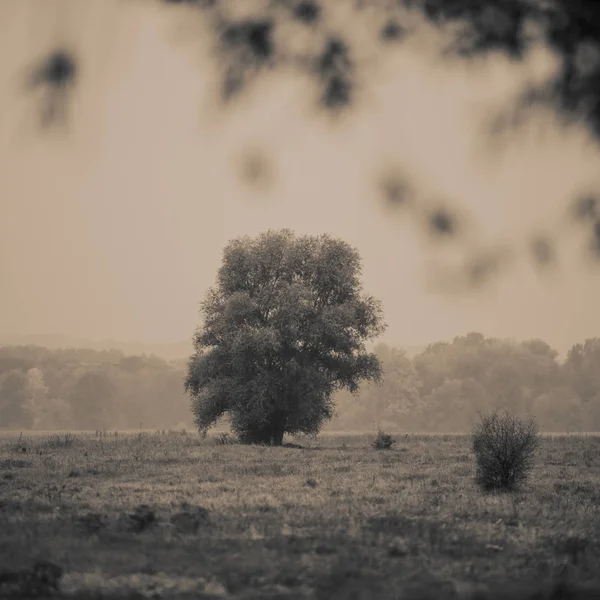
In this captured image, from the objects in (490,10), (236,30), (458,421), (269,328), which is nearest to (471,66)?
(490,10)

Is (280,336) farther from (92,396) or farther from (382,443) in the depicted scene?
(92,396)

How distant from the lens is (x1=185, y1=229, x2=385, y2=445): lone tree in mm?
40375

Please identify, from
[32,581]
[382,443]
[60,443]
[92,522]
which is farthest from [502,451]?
[60,443]

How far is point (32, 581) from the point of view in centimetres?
761

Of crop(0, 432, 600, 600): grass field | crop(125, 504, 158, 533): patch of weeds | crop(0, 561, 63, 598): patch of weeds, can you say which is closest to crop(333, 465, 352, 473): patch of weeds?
crop(0, 432, 600, 600): grass field

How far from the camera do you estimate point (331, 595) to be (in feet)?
24.8

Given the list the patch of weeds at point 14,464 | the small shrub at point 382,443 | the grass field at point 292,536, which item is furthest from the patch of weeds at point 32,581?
the small shrub at point 382,443

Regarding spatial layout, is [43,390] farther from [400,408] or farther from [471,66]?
[471,66]

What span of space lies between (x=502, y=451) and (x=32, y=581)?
13.3 m

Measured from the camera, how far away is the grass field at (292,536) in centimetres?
791

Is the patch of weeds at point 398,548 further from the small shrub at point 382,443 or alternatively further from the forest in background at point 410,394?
the forest in background at point 410,394

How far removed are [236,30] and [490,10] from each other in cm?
174

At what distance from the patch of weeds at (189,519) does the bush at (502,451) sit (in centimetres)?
812

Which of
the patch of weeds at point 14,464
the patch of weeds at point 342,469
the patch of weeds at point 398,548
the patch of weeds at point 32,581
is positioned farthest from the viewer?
the patch of weeds at point 14,464
